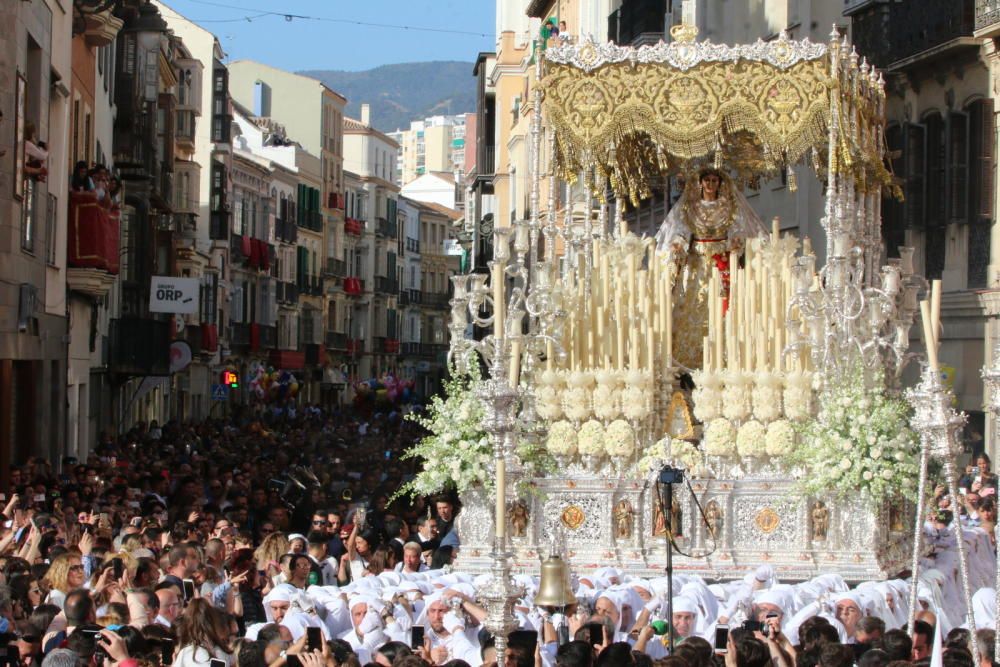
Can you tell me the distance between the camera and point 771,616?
13008 millimetres

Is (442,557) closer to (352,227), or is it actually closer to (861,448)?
(861,448)

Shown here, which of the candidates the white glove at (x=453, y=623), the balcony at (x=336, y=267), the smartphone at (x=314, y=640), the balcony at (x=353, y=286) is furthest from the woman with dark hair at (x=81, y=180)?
the balcony at (x=353, y=286)

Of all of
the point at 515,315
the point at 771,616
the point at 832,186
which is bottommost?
Answer: the point at 771,616

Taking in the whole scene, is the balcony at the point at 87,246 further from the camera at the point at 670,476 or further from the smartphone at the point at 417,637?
the smartphone at the point at 417,637

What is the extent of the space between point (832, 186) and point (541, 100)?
2801 mm

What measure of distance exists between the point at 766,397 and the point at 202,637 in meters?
7.77

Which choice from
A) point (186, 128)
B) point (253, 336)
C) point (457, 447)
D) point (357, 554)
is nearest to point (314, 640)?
point (357, 554)

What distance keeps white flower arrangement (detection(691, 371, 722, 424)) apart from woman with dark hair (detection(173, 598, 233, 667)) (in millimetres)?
7467

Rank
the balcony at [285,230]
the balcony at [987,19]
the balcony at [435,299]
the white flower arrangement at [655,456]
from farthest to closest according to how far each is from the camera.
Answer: the balcony at [435,299] < the balcony at [285,230] < the balcony at [987,19] < the white flower arrangement at [655,456]

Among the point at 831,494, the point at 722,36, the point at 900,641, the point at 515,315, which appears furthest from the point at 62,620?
the point at 722,36

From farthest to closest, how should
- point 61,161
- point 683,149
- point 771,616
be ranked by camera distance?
point 61,161, point 683,149, point 771,616

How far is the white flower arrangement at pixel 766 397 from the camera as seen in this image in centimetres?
1714

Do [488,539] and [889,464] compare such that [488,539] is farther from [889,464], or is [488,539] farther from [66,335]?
[66,335]

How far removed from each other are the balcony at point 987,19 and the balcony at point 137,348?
62.6 ft
